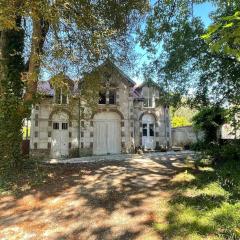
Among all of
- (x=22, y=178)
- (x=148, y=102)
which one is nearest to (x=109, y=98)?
(x=148, y=102)

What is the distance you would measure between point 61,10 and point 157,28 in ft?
18.9

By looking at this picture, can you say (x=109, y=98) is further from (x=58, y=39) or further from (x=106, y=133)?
(x=58, y=39)

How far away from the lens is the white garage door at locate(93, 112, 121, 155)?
82.6 feet

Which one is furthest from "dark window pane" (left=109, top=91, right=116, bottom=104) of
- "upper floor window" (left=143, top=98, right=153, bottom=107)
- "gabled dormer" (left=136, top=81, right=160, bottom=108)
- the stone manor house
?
"upper floor window" (left=143, top=98, right=153, bottom=107)

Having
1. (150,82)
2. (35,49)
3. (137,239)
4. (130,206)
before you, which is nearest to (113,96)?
(150,82)

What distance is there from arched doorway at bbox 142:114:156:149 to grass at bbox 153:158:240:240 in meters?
15.2

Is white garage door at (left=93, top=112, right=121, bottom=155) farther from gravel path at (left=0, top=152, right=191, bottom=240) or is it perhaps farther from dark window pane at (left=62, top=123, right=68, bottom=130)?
gravel path at (left=0, top=152, right=191, bottom=240)

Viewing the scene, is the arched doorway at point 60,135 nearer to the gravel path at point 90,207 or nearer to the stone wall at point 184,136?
the gravel path at point 90,207

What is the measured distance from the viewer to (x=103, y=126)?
25.4 metres

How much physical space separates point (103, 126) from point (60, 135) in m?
3.33

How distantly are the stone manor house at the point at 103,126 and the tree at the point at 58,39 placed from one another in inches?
332

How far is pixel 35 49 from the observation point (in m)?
12.9

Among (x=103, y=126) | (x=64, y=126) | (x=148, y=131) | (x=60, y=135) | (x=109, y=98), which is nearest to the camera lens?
(x=60, y=135)

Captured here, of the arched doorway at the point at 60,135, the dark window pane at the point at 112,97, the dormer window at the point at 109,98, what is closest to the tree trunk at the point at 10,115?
the arched doorway at the point at 60,135
